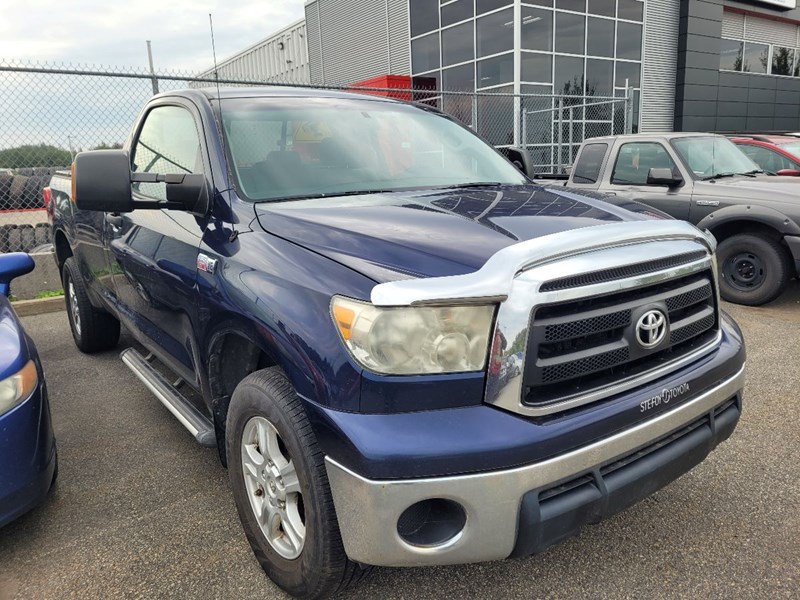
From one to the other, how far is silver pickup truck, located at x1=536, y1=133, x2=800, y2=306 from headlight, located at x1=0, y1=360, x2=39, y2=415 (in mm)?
4858

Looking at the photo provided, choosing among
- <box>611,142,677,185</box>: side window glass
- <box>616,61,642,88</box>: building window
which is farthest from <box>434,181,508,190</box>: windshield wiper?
<box>616,61,642,88</box>: building window

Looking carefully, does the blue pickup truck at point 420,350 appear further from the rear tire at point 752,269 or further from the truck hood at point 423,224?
the rear tire at point 752,269

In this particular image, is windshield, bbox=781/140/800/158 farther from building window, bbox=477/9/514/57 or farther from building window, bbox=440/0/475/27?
building window, bbox=440/0/475/27

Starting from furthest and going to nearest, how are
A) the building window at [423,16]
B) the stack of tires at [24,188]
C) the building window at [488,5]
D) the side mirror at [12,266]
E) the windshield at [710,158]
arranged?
the building window at [423,16], the building window at [488,5], the stack of tires at [24,188], the windshield at [710,158], the side mirror at [12,266]

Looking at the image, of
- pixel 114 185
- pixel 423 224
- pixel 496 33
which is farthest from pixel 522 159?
pixel 496 33

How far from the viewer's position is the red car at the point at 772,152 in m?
8.38

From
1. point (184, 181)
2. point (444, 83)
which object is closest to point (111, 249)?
point (184, 181)

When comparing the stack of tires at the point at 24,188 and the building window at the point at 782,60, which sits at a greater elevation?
the building window at the point at 782,60

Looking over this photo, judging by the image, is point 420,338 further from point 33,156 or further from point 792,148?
point 792,148

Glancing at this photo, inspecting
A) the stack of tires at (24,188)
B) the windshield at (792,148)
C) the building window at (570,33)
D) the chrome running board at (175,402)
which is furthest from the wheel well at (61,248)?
the building window at (570,33)

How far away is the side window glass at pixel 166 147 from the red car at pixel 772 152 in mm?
7775

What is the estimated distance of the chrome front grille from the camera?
67.9 inches

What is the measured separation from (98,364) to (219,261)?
118 inches

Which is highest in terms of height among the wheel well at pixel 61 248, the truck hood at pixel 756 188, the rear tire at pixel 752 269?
the truck hood at pixel 756 188
